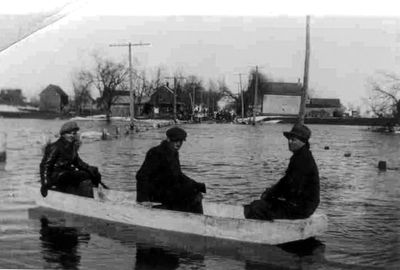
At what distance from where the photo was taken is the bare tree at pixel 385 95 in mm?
3828

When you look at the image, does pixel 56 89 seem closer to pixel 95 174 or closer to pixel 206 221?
pixel 95 174

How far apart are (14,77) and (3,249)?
121 centimetres

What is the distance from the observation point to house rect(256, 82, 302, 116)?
4050 millimetres

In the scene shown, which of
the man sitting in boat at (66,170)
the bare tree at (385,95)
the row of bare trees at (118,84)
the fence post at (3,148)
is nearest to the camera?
the bare tree at (385,95)

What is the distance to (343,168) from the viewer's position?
4.96 m

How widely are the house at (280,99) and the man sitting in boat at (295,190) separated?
165 mm

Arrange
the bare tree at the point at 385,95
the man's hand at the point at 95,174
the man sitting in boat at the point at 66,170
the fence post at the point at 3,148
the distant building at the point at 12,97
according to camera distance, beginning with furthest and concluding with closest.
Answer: the man's hand at the point at 95,174 < the man sitting in boat at the point at 66,170 < the fence post at the point at 3,148 < the distant building at the point at 12,97 < the bare tree at the point at 385,95

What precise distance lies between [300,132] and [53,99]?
6.08ft

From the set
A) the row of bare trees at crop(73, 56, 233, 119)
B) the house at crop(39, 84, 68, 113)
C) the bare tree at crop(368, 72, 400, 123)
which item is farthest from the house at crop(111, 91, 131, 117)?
the bare tree at crop(368, 72, 400, 123)

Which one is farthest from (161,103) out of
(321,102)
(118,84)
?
(321,102)

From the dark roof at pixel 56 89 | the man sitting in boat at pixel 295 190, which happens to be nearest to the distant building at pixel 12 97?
the dark roof at pixel 56 89

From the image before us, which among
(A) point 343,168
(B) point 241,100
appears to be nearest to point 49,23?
(B) point 241,100

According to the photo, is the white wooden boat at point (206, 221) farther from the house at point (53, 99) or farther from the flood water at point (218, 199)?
the house at point (53, 99)

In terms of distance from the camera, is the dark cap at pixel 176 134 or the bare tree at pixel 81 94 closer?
the bare tree at pixel 81 94
